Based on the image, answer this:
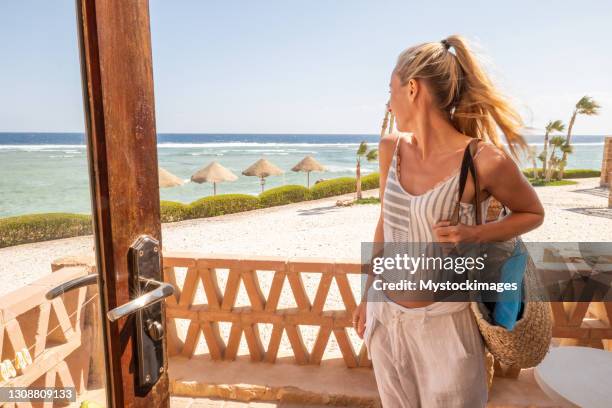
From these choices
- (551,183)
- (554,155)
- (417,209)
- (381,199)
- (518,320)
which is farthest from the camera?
(554,155)

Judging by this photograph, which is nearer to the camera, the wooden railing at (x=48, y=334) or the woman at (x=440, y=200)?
the wooden railing at (x=48, y=334)

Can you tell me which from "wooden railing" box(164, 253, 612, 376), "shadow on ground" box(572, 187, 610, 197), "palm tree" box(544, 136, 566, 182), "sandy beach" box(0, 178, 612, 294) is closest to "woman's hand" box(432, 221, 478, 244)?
"wooden railing" box(164, 253, 612, 376)

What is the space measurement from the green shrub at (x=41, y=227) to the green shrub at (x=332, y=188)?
19.5 meters

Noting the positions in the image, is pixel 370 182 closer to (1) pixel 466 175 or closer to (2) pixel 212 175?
(2) pixel 212 175

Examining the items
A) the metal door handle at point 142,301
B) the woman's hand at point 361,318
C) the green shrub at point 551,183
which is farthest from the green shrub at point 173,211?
the green shrub at point 551,183

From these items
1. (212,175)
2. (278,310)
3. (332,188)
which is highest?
(278,310)

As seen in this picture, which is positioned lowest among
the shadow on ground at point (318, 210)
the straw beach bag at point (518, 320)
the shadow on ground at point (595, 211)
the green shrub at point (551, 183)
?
the shadow on ground at point (318, 210)

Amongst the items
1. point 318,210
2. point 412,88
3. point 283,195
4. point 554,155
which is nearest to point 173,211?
point 283,195

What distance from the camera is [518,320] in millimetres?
1165

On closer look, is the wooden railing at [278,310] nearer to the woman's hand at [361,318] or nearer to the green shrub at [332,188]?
the woman's hand at [361,318]

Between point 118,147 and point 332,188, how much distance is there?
67.8 ft

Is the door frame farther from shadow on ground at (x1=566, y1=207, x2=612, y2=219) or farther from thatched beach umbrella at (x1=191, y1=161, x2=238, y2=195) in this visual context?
thatched beach umbrella at (x1=191, y1=161, x2=238, y2=195)

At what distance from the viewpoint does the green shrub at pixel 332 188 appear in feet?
67.5

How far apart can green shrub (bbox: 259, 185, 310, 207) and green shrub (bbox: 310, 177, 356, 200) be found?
1.93ft
